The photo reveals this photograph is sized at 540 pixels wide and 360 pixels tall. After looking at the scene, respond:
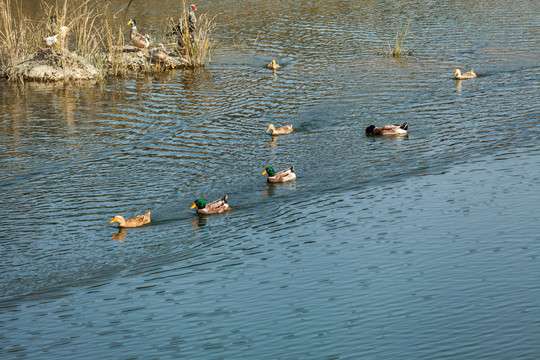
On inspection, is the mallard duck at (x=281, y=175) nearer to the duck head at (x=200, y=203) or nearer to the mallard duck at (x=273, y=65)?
the duck head at (x=200, y=203)

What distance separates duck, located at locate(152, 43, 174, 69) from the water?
1370 millimetres

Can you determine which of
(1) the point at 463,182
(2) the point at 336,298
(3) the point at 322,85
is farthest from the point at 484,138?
(2) the point at 336,298

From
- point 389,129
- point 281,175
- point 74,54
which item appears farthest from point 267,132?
point 74,54

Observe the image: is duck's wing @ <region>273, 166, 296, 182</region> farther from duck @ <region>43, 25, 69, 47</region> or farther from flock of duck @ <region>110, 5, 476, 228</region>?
duck @ <region>43, 25, 69, 47</region>

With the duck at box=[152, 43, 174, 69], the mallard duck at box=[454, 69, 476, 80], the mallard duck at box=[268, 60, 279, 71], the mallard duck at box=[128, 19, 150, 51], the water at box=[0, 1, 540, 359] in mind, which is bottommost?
the water at box=[0, 1, 540, 359]

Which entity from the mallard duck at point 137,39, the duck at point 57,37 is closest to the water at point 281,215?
the duck at point 57,37

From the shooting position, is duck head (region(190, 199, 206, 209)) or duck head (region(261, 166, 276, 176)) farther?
duck head (region(261, 166, 276, 176))

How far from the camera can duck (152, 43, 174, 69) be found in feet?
96.1

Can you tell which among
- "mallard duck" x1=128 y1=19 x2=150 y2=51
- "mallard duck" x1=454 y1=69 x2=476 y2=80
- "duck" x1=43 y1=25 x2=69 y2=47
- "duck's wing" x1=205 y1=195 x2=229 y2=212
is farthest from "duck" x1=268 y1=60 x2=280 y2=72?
"duck's wing" x1=205 y1=195 x2=229 y2=212

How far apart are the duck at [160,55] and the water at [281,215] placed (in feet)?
4.49

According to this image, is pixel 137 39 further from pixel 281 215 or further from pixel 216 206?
pixel 281 215

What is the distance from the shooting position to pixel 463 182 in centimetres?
1541

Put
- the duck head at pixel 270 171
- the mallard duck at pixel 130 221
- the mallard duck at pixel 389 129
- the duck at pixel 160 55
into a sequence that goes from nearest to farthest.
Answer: the mallard duck at pixel 130 221, the duck head at pixel 270 171, the mallard duck at pixel 389 129, the duck at pixel 160 55

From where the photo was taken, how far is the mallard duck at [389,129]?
62.5 feet
